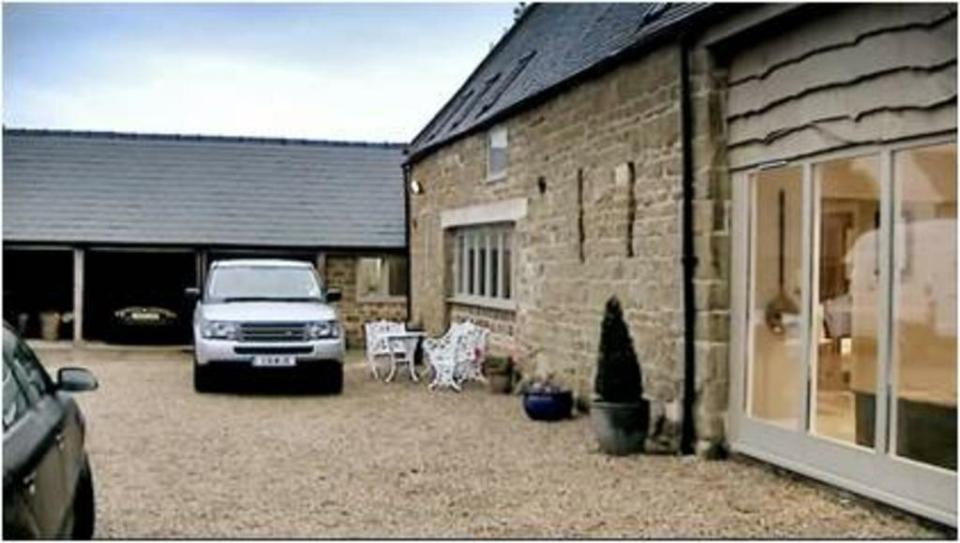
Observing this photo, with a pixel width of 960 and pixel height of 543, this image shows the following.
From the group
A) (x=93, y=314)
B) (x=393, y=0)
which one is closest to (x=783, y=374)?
(x=393, y=0)

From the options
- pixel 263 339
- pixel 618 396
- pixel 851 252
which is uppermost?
pixel 851 252

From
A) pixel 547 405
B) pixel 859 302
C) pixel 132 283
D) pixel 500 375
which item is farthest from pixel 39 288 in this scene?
pixel 859 302

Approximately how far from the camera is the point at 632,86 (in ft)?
37.7

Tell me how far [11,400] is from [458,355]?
11616mm

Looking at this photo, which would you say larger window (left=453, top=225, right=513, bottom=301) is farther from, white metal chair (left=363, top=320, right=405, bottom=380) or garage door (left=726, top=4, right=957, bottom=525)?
garage door (left=726, top=4, right=957, bottom=525)

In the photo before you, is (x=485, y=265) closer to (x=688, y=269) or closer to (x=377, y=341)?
(x=377, y=341)

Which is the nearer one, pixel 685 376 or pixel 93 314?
pixel 685 376

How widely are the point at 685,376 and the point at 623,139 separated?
2.83 meters

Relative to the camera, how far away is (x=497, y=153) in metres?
17.0

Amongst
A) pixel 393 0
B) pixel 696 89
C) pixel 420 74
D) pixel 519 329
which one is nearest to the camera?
pixel 393 0

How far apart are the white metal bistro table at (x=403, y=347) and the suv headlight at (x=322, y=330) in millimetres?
1955

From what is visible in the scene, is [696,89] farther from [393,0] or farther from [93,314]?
[93,314]

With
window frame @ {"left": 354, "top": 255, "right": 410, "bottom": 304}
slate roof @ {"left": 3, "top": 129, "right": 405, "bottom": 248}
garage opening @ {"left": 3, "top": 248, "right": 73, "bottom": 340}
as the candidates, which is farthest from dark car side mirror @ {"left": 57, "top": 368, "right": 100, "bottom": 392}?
garage opening @ {"left": 3, "top": 248, "right": 73, "bottom": 340}

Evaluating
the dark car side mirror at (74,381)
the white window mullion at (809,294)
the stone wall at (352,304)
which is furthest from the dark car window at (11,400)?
the stone wall at (352,304)
